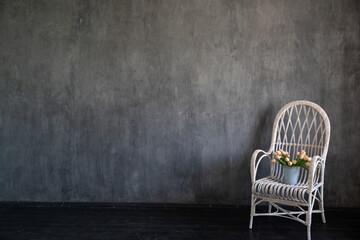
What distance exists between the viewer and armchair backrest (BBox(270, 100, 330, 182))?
132 inches

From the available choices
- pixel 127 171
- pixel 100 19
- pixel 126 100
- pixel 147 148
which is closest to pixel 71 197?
pixel 127 171

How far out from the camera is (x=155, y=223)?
328 cm

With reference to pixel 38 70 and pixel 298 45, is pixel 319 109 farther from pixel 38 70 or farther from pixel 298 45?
pixel 38 70

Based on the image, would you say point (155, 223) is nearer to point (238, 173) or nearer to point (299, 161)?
point (238, 173)

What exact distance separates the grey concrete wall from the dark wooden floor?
0.15 m

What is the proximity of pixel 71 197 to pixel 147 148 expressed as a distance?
1.01m

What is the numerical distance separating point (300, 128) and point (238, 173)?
0.80m

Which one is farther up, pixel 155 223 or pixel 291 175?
pixel 291 175

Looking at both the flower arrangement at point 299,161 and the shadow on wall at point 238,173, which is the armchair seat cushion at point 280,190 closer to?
the flower arrangement at point 299,161

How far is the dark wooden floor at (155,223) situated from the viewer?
301 centimetres

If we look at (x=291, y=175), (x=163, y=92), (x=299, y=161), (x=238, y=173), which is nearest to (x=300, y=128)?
(x=299, y=161)

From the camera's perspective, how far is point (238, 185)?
369cm

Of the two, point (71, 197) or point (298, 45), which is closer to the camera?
point (298, 45)

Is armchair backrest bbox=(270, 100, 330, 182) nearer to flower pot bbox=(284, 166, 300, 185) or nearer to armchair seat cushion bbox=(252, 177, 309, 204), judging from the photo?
flower pot bbox=(284, 166, 300, 185)
